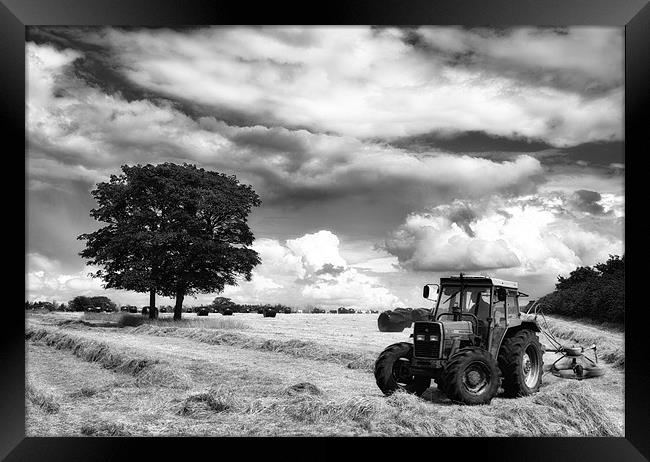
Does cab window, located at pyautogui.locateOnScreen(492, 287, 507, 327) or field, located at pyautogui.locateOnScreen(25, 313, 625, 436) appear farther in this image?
cab window, located at pyautogui.locateOnScreen(492, 287, 507, 327)

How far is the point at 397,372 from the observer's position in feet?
29.7

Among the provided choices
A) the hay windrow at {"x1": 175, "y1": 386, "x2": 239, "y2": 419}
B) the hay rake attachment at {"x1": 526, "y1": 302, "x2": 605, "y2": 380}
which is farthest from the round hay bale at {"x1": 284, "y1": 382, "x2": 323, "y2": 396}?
the hay rake attachment at {"x1": 526, "y1": 302, "x2": 605, "y2": 380}

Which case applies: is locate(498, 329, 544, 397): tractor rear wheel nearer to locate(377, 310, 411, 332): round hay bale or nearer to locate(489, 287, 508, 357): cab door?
locate(489, 287, 508, 357): cab door

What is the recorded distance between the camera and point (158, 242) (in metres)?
19.3

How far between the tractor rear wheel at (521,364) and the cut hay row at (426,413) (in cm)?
23

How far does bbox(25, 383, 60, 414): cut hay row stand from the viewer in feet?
31.2

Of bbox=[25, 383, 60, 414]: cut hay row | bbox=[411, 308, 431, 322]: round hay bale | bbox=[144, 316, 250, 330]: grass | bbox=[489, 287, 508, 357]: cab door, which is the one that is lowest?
bbox=[25, 383, 60, 414]: cut hay row

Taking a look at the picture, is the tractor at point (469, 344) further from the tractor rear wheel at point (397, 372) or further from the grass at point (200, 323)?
the grass at point (200, 323)

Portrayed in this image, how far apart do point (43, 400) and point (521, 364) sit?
24.7ft

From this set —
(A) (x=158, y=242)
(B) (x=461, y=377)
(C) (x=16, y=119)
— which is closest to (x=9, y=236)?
Answer: (C) (x=16, y=119)

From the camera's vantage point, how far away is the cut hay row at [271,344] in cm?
1199

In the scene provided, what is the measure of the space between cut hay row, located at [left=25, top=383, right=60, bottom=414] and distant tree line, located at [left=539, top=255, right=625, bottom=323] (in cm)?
1072
